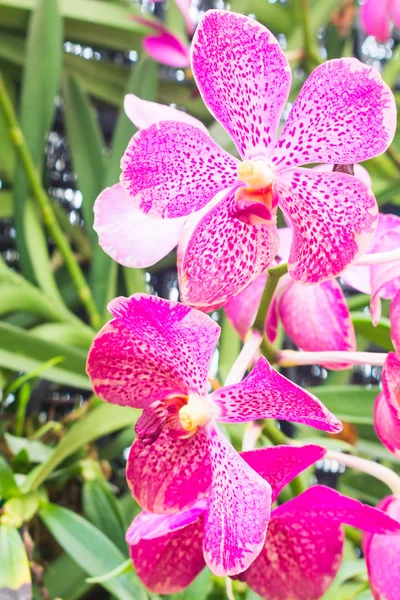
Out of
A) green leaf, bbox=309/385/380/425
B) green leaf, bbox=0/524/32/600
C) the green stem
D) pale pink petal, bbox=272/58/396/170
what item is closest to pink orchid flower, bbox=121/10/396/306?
pale pink petal, bbox=272/58/396/170

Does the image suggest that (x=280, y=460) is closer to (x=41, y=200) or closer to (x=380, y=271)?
(x=380, y=271)

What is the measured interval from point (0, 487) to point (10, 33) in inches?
25.6

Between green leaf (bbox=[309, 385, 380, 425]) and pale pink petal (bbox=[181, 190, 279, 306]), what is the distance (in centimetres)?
33

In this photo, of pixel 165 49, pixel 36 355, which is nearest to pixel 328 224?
pixel 36 355

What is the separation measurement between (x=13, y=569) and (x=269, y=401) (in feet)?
0.70

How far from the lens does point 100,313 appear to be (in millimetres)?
790

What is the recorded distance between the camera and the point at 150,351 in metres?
0.30

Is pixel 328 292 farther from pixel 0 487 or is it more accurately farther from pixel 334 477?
pixel 334 477

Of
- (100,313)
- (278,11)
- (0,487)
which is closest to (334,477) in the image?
(100,313)

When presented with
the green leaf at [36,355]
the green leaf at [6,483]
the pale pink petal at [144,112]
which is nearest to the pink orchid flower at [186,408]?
the pale pink petal at [144,112]

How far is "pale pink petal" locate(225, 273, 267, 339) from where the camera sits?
14.9 inches

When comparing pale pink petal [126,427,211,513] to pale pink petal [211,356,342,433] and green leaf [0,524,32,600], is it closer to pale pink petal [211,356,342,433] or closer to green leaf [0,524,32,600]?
pale pink petal [211,356,342,433]

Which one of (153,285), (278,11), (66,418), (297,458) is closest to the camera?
(297,458)

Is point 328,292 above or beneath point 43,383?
A: above
